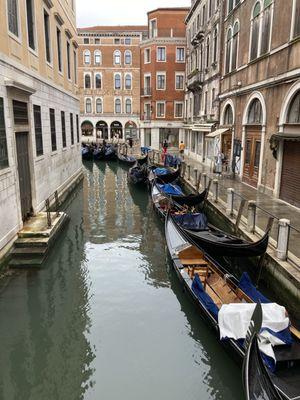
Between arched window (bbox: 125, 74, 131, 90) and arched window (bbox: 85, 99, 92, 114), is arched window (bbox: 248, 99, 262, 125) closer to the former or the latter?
arched window (bbox: 125, 74, 131, 90)

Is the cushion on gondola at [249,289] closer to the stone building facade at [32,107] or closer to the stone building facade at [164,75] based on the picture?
the stone building facade at [32,107]

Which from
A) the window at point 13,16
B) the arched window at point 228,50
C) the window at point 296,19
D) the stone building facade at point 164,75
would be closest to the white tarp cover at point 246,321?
the window at point 13,16

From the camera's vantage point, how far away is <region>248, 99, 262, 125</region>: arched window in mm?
11688

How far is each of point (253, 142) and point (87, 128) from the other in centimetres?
3153

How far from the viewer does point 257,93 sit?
1148 cm

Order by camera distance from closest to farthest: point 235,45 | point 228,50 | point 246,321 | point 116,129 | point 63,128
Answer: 1. point 246,321
2. point 235,45
3. point 63,128
4. point 228,50
5. point 116,129

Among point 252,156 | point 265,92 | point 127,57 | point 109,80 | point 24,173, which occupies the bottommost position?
point 24,173

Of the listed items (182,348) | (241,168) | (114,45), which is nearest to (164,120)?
(114,45)

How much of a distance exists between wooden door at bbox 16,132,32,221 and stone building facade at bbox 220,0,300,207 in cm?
656

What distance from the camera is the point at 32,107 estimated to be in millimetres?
8984

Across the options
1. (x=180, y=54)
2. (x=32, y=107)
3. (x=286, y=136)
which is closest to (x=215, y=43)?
(x=286, y=136)

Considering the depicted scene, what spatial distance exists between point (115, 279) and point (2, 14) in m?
5.62

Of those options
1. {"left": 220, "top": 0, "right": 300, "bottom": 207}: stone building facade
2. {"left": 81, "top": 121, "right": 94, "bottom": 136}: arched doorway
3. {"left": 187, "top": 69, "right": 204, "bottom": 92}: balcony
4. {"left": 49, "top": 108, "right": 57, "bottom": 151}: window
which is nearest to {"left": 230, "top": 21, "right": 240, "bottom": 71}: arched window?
{"left": 220, "top": 0, "right": 300, "bottom": 207}: stone building facade

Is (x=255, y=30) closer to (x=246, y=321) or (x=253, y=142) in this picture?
(x=253, y=142)
